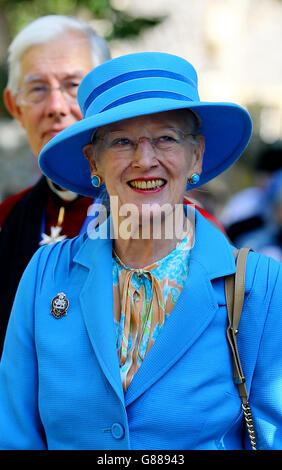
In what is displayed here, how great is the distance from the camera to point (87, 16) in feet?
29.8

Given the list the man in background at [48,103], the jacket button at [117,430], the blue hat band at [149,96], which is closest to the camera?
the jacket button at [117,430]

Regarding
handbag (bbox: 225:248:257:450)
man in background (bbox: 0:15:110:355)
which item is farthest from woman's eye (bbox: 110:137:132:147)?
man in background (bbox: 0:15:110:355)

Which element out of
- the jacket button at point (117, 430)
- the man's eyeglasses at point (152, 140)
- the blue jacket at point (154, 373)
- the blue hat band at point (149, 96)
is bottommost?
the jacket button at point (117, 430)

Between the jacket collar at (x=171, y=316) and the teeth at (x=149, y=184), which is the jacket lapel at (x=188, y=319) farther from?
the teeth at (x=149, y=184)

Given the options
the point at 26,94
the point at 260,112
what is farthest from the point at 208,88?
the point at 26,94

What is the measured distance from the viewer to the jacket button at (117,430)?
6.19ft

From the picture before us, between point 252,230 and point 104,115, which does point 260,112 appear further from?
point 104,115

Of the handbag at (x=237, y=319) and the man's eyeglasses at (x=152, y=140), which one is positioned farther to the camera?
the man's eyeglasses at (x=152, y=140)

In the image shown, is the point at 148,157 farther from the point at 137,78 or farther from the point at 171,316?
the point at 171,316

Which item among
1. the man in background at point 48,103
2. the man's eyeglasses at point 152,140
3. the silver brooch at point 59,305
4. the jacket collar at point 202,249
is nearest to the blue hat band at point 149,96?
the man's eyeglasses at point 152,140

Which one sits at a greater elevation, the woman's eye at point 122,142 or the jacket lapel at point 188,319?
the woman's eye at point 122,142

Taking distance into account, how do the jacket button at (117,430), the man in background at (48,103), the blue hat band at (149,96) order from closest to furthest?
the jacket button at (117,430), the blue hat band at (149,96), the man in background at (48,103)

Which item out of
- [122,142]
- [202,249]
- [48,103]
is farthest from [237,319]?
[48,103]

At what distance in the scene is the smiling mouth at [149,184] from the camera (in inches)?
81.1
